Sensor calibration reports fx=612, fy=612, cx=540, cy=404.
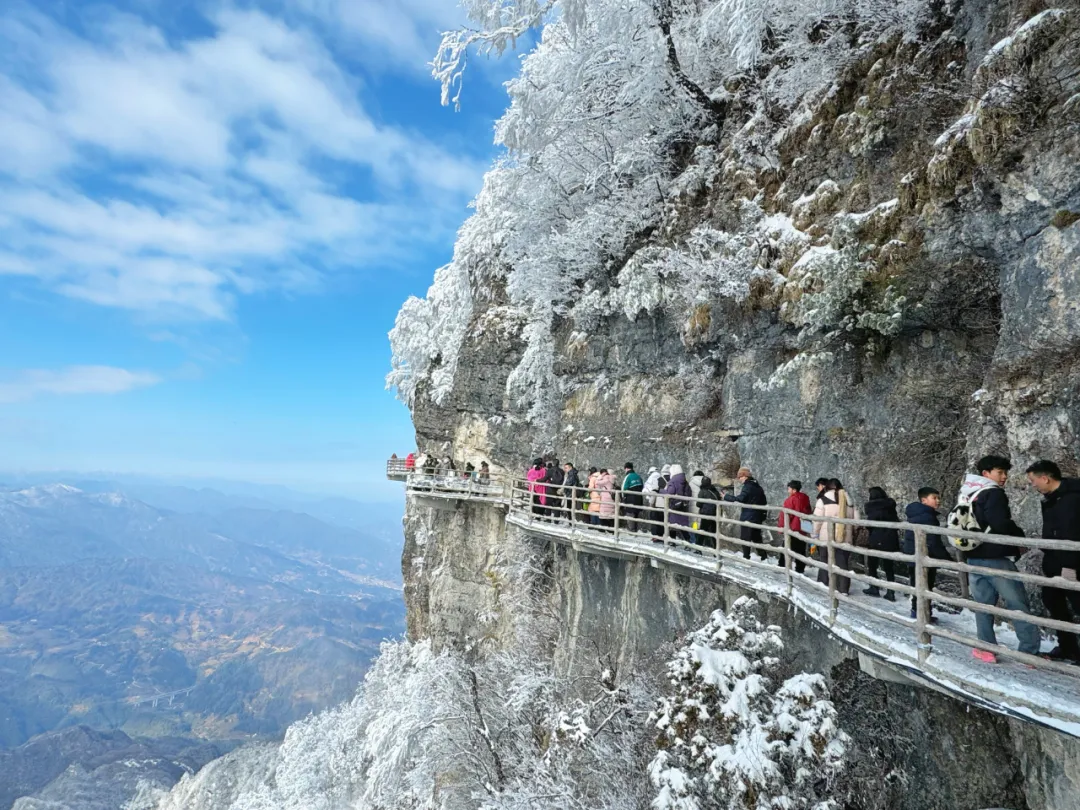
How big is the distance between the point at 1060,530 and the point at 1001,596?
914 mm

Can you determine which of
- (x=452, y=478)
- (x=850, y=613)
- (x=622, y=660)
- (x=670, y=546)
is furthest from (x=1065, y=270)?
(x=452, y=478)

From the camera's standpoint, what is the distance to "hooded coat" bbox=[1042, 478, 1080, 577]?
482 centimetres

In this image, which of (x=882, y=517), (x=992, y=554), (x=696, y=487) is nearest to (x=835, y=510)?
(x=882, y=517)

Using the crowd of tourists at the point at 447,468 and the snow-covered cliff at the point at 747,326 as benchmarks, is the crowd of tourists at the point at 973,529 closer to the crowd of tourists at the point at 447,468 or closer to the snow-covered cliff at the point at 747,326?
the snow-covered cliff at the point at 747,326

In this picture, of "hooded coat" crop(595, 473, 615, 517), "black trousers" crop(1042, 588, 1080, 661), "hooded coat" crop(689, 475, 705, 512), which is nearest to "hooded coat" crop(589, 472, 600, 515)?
"hooded coat" crop(595, 473, 615, 517)

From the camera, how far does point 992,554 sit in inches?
211

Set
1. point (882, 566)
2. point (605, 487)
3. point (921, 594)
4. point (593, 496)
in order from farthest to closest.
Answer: point (593, 496)
point (605, 487)
point (882, 566)
point (921, 594)

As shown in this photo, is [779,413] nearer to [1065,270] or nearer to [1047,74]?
[1065,270]

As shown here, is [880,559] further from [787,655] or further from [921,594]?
[921,594]

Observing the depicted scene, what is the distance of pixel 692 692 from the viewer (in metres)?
8.33

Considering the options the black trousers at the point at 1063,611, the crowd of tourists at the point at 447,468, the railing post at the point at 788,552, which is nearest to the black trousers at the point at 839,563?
the railing post at the point at 788,552

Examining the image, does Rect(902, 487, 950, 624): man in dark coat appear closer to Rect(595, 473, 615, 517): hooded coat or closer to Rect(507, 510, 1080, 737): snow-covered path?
Rect(507, 510, 1080, 737): snow-covered path

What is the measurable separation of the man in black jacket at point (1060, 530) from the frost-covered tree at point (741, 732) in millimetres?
3017

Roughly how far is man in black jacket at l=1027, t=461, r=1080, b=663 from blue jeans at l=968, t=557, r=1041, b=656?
0.19 m
